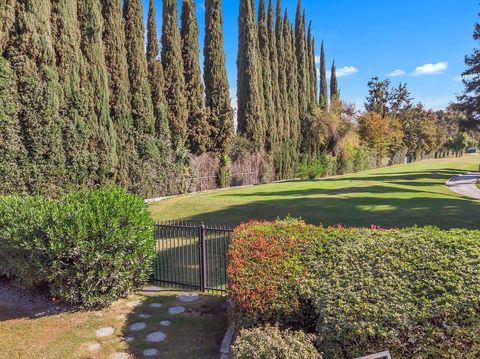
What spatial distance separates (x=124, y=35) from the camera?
17.4 metres

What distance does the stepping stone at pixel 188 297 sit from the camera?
6566mm

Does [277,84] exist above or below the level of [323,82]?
below

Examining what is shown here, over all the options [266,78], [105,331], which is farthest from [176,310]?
[266,78]

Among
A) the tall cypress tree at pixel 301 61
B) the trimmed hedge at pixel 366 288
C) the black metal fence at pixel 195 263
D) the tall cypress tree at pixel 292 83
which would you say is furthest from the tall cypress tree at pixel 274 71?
the trimmed hedge at pixel 366 288

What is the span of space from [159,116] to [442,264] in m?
16.9

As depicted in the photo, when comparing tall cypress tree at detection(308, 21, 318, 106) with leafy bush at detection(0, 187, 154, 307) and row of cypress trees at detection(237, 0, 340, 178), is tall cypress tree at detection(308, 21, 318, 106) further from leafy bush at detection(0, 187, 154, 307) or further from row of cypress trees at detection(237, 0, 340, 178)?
leafy bush at detection(0, 187, 154, 307)

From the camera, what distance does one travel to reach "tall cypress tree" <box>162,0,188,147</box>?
20.0 meters

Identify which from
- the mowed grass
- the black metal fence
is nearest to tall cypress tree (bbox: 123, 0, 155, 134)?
the black metal fence

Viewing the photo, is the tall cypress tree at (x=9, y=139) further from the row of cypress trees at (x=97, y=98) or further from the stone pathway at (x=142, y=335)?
the stone pathway at (x=142, y=335)

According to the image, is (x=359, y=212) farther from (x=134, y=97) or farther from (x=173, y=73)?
(x=173, y=73)

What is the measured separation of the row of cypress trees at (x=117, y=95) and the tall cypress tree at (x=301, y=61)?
21.0ft

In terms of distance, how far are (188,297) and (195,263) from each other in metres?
2.25

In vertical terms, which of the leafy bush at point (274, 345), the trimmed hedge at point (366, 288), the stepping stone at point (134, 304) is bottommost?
the stepping stone at point (134, 304)

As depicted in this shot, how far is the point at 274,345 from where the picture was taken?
138 inches
